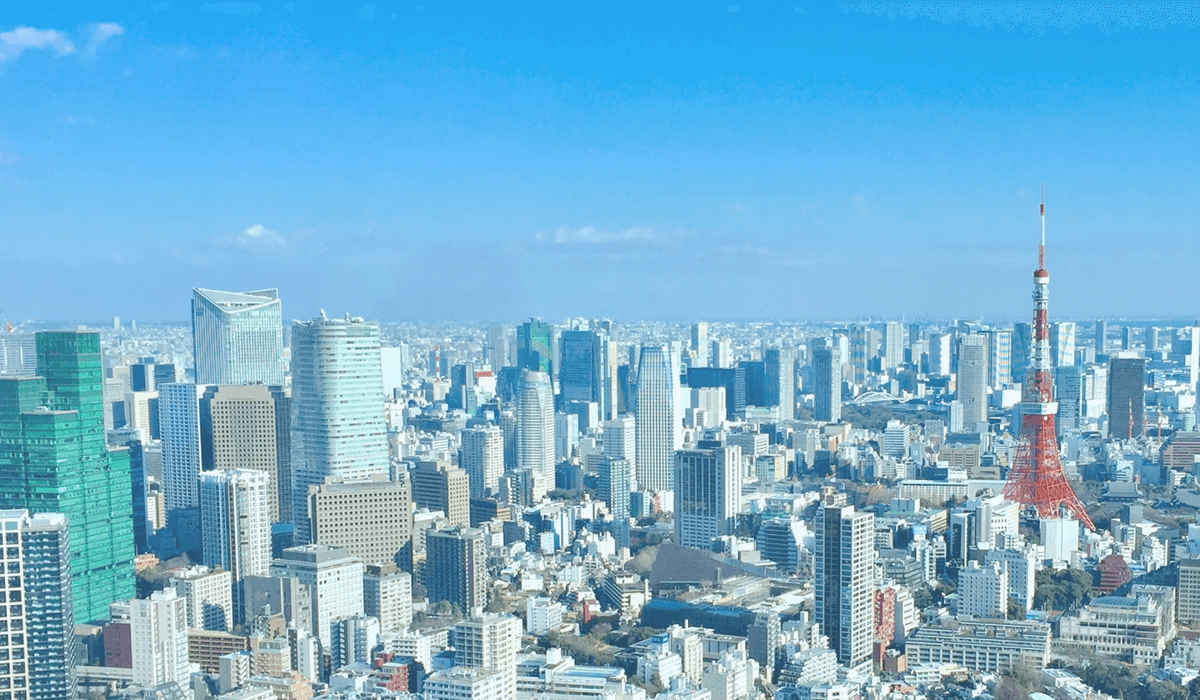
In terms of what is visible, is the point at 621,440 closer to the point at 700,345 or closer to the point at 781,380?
the point at 781,380

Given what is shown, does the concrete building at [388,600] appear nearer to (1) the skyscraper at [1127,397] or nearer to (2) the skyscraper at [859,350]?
(1) the skyscraper at [1127,397]

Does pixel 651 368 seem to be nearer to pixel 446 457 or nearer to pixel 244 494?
pixel 446 457

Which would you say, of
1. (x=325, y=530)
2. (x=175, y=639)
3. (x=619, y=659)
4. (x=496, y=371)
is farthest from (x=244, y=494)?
(x=496, y=371)

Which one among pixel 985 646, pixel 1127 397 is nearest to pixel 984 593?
pixel 985 646

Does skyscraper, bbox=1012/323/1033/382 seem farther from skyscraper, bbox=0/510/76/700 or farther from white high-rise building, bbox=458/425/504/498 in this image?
skyscraper, bbox=0/510/76/700

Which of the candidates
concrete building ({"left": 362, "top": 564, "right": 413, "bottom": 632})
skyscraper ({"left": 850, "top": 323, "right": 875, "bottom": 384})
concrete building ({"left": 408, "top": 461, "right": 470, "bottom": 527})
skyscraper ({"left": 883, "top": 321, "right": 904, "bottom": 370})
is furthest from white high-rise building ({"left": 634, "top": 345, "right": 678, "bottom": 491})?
skyscraper ({"left": 883, "top": 321, "right": 904, "bottom": 370})

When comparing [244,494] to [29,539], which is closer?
[29,539]

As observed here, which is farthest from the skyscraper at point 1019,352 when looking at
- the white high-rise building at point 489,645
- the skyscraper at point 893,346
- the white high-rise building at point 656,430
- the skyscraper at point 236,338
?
the white high-rise building at point 489,645
